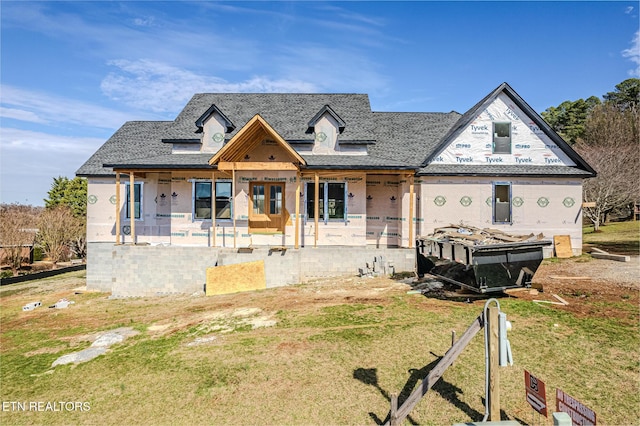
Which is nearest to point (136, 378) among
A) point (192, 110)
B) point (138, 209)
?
point (138, 209)

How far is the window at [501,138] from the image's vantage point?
17031mm

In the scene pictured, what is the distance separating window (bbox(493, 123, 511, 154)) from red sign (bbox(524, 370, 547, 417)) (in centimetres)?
1483

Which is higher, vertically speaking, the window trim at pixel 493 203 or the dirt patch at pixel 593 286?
the window trim at pixel 493 203

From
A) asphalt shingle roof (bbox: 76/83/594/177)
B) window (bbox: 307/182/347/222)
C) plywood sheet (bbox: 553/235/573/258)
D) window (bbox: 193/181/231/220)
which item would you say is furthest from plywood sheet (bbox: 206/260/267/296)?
plywood sheet (bbox: 553/235/573/258)

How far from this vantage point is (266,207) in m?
16.4

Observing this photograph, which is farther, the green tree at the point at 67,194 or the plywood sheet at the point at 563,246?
the green tree at the point at 67,194

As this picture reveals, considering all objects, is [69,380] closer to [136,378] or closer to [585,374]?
[136,378]

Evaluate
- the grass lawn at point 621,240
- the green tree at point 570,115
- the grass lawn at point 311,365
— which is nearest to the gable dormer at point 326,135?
the grass lawn at point 311,365

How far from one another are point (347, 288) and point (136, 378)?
759cm

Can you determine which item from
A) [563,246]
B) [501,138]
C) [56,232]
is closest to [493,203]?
[501,138]

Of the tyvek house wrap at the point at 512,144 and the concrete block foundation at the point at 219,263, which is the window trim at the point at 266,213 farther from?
the tyvek house wrap at the point at 512,144

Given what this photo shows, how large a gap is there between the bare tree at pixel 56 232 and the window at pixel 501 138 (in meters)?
31.6

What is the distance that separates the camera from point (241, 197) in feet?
53.7

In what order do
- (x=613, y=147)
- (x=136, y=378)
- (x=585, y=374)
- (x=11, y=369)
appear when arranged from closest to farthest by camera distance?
(x=585, y=374) → (x=136, y=378) → (x=11, y=369) → (x=613, y=147)
